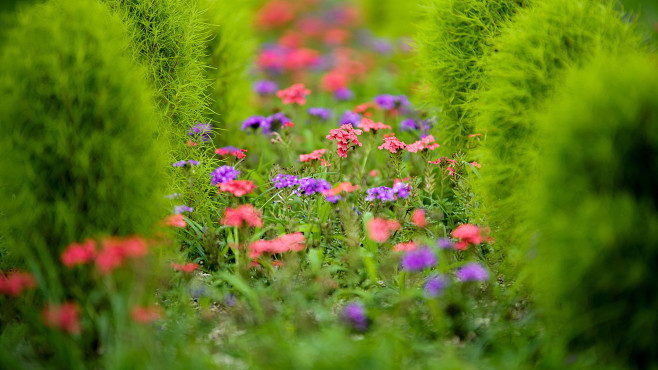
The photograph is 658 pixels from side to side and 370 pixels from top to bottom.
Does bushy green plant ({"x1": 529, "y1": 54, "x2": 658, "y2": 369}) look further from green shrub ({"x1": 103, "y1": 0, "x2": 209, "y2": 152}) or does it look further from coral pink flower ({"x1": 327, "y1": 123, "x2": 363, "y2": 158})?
green shrub ({"x1": 103, "y1": 0, "x2": 209, "y2": 152})

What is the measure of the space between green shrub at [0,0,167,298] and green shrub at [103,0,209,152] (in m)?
0.92

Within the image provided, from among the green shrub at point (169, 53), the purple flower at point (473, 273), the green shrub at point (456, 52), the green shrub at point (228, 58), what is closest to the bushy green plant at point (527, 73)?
the purple flower at point (473, 273)

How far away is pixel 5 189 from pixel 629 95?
2437 millimetres

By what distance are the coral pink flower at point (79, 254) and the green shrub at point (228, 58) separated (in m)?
2.13

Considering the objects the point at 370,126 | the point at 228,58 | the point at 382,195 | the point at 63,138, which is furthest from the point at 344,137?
the point at 63,138

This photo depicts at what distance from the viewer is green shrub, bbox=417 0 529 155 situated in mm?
3459

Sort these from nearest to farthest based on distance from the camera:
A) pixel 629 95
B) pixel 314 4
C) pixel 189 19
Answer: pixel 629 95 → pixel 189 19 → pixel 314 4

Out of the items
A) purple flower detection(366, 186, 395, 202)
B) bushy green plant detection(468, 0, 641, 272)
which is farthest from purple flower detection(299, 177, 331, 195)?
bushy green plant detection(468, 0, 641, 272)

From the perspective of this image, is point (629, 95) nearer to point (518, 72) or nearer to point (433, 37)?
point (518, 72)

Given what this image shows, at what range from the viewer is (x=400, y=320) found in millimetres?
2494

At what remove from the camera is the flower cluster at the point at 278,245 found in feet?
8.73

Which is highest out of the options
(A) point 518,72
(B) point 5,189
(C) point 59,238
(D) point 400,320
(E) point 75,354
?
(A) point 518,72

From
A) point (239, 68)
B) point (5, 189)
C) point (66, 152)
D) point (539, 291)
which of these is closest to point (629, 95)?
point (539, 291)

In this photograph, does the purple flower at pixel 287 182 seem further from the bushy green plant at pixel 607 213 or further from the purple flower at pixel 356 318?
the bushy green plant at pixel 607 213
